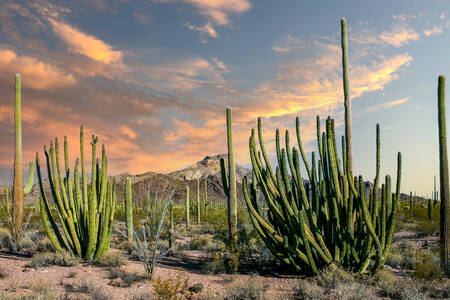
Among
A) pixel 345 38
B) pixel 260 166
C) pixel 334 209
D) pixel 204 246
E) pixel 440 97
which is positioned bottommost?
pixel 204 246

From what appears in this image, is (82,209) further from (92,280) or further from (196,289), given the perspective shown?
(196,289)

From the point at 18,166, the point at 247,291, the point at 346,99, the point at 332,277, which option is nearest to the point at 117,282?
the point at 247,291

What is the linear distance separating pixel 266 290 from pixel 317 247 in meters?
1.39

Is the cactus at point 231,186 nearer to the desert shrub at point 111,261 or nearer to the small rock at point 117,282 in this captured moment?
the desert shrub at point 111,261

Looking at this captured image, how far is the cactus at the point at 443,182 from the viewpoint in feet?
33.4

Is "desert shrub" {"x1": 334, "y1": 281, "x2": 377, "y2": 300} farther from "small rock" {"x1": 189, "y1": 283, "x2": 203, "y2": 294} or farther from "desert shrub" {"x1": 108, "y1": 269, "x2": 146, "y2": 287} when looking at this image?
"desert shrub" {"x1": 108, "y1": 269, "x2": 146, "y2": 287}

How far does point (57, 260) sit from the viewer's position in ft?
33.7

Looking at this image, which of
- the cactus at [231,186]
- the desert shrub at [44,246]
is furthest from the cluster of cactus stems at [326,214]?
the desert shrub at [44,246]

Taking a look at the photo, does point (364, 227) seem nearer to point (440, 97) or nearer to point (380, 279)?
point (380, 279)

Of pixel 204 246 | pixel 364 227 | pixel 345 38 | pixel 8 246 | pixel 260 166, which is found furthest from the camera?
pixel 204 246

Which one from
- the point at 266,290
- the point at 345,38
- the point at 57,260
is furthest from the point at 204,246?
the point at 345,38

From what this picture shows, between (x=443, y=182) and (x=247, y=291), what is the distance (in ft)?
21.9

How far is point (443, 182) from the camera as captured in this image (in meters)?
10.7

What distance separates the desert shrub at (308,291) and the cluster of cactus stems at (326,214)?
25.5 inches
